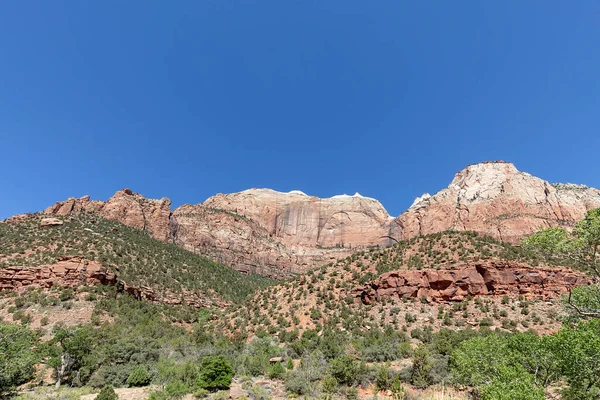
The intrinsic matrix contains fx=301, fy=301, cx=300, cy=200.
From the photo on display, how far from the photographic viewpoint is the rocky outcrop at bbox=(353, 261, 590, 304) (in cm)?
2409

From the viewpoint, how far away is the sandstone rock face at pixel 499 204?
7969 cm

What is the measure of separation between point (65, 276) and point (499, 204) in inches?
3934

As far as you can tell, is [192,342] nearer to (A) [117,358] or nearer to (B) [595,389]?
(A) [117,358]

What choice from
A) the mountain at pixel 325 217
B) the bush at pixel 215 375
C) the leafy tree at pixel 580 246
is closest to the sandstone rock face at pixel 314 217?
the mountain at pixel 325 217

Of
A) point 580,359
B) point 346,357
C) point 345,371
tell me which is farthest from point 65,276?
point 580,359

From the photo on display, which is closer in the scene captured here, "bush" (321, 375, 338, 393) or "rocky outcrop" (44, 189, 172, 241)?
"bush" (321, 375, 338, 393)

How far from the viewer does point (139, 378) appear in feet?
52.6

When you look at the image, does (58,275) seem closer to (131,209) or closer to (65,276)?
(65,276)

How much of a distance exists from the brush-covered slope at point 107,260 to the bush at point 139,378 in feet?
73.0

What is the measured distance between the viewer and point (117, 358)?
1934 centimetres

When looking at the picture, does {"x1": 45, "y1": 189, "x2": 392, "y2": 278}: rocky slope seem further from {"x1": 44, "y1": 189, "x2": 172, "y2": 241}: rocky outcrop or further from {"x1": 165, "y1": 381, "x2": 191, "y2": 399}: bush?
{"x1": 165, "y1": 381, "x2": 191, "y2": 399}: bush

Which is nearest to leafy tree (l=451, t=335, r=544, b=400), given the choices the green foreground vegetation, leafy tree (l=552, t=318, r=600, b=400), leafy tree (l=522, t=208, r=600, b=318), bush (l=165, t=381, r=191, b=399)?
the green foreground vegetation

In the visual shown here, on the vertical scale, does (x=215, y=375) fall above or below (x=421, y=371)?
below

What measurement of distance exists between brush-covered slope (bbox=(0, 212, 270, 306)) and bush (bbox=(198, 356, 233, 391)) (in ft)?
84.7
